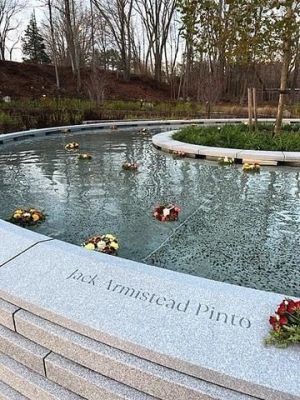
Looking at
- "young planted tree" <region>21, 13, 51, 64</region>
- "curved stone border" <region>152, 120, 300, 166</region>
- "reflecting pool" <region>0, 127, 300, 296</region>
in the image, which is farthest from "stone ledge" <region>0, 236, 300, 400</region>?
"young planted tree" <region>21, 13, 51, 64</region>

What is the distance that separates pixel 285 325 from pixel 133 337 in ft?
2.32

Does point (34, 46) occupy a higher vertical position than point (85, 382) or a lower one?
higher

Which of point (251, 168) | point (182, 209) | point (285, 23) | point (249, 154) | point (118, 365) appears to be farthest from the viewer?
point (285, 23)

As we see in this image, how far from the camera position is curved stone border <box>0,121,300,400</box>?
1444 millimetres

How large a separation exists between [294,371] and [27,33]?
40.9m

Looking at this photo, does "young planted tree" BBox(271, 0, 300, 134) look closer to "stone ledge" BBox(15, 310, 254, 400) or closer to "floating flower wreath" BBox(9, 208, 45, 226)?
"floating flower wreath" BBox(9, 208, 45, 226)

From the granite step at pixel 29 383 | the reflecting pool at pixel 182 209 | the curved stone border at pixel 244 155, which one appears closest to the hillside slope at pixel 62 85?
the curved stone border at pixel 244 155

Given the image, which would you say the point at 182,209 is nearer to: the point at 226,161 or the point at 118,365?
the point at 118,365

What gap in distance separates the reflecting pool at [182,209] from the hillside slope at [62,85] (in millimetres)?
13258

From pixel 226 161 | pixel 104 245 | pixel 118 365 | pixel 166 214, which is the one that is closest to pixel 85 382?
pixel 118 365

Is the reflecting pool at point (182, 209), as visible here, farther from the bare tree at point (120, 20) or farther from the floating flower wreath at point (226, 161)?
the bare tree at point (120, 20)

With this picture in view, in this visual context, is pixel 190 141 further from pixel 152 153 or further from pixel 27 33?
pixel 27 33

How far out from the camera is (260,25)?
8.00 meters

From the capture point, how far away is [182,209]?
415cm
